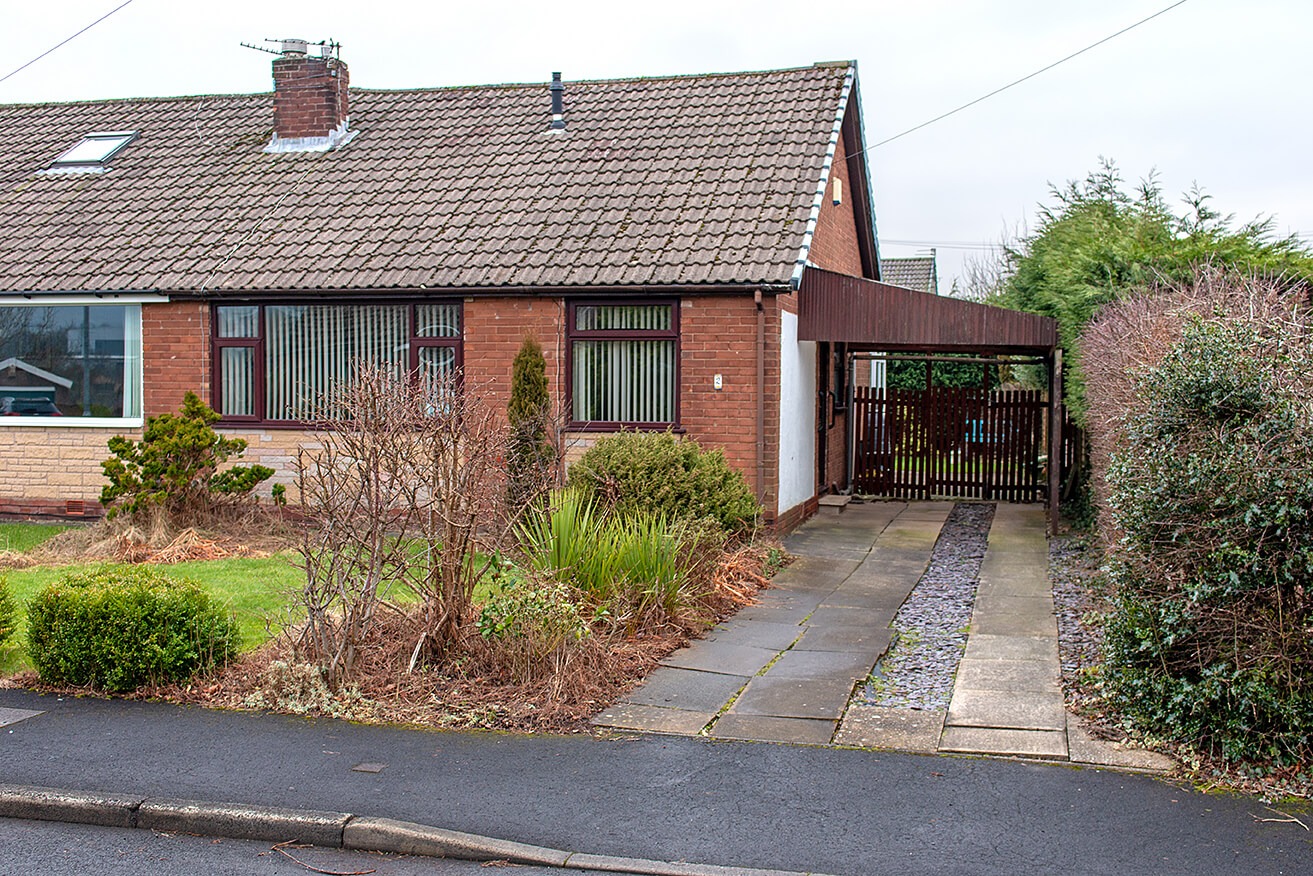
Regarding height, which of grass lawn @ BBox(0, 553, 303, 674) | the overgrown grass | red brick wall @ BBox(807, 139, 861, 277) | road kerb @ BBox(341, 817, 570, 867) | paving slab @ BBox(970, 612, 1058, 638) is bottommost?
road kerb @ BBox(341, 817, 570, 867)

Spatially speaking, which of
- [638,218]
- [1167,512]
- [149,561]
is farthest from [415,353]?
[1167,512]

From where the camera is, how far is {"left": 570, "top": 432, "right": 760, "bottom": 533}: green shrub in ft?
36.4

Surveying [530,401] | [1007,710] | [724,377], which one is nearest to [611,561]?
[1007,710]

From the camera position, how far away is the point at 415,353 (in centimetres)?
1474

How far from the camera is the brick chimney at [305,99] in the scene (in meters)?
17.8

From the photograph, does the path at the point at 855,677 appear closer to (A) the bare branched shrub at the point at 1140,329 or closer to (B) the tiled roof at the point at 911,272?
(A) the bare branched shrub at the point at 1140,329

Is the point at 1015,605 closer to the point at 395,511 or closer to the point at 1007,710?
the point at 1007,710

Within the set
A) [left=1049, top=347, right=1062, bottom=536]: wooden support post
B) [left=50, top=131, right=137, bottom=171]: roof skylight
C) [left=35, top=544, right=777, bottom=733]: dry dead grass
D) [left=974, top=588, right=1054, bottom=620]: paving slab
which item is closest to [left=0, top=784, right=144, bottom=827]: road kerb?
[left=35, top=544, right=777, bottom=733]: dry dead grass

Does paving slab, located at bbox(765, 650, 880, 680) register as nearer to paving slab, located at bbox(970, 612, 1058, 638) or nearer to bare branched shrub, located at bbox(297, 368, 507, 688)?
paving slab, located at bbox(970, 612, 1058, 638)

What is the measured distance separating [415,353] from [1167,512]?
10214 mm

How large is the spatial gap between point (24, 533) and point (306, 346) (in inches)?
154

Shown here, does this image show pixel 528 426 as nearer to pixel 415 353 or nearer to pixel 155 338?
pixel 415 353

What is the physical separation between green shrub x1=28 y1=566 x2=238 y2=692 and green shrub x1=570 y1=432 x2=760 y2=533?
3.93 metres

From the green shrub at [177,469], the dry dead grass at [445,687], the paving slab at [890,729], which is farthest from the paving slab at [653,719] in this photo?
the green shrub at [177,469]
